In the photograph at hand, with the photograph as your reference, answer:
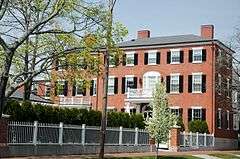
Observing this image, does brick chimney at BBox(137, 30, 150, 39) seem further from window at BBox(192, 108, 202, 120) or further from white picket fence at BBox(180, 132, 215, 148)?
white picket fence at BBox(180, 132, 215, 148)

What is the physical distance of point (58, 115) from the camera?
2923 centimetres

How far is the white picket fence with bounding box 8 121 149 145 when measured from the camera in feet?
78.6

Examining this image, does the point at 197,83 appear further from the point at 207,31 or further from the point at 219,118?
the point at 207,31

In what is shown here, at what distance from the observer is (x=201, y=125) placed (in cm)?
4947

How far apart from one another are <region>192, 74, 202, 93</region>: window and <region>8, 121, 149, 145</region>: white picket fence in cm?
1737

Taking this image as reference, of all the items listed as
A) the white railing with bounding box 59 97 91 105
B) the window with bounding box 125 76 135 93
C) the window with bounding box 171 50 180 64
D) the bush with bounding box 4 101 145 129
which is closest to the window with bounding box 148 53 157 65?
the window with bounding box 171 50 180 64

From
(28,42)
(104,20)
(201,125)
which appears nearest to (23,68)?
(28,42)

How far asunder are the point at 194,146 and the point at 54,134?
61.5 feet

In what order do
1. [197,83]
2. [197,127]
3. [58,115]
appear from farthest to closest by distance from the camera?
1. [197,83]
2. [197,127]
3. [58,115]

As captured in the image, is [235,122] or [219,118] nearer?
[219,118]

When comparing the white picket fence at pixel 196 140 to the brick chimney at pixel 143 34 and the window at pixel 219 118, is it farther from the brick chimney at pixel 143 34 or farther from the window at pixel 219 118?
the brick chimney at pixel 143 34

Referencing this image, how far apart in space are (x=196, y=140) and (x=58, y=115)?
59.0ft

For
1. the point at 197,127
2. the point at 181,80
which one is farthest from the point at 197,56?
the point at 197,127

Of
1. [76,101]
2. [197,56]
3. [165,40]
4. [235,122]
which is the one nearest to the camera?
[197,56]
